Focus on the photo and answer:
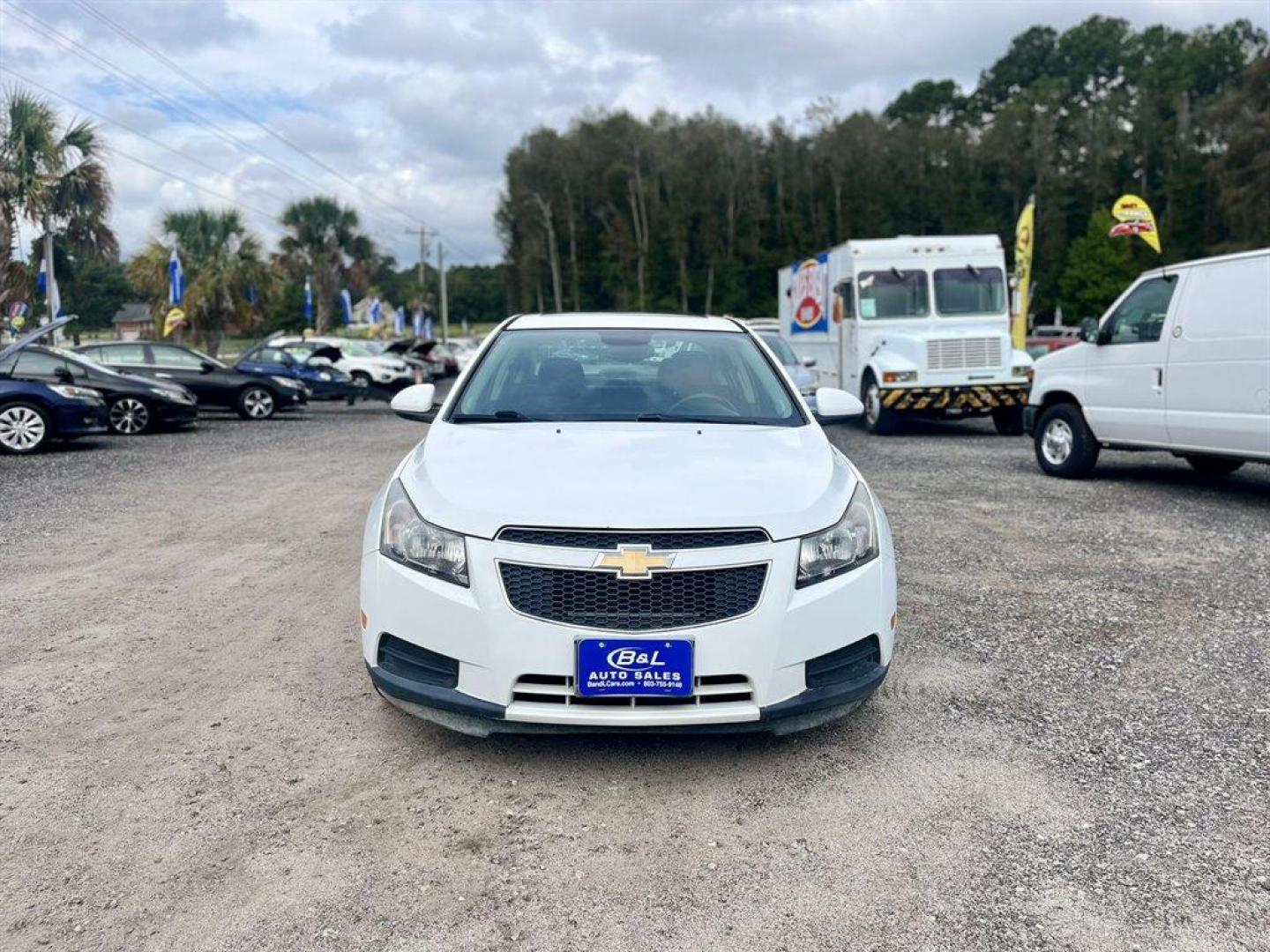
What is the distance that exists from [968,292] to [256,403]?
1290 centimetres

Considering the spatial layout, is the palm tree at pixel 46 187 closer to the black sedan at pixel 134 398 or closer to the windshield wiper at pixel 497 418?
the black sedan at pixel 134 398

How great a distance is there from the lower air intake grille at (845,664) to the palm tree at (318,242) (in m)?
50.8

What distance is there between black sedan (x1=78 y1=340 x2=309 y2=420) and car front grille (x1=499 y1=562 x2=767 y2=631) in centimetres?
1710

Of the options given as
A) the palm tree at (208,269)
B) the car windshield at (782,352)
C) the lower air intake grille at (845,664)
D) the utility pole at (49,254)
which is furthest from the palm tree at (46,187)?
the lower air intake grille at (845,664)

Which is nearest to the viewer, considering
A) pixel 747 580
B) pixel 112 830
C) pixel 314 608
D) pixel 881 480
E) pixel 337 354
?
pixel 112 830

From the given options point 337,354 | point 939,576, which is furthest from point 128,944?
point 337,354

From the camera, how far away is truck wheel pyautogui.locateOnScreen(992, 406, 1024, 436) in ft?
50.4

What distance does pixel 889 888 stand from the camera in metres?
2.85

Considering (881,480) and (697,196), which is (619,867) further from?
(697,196)

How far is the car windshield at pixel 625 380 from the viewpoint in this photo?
15.2 ft

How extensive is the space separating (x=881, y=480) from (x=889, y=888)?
801cm

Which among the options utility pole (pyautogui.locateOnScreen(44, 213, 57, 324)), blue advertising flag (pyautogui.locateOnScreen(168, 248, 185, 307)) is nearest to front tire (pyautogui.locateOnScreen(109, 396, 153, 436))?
utility pole (pyautogui.locateOnScreen(44, 213, 57, 324))

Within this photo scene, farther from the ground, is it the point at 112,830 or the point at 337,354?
the point at 337,354

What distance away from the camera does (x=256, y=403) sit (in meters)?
20.0
